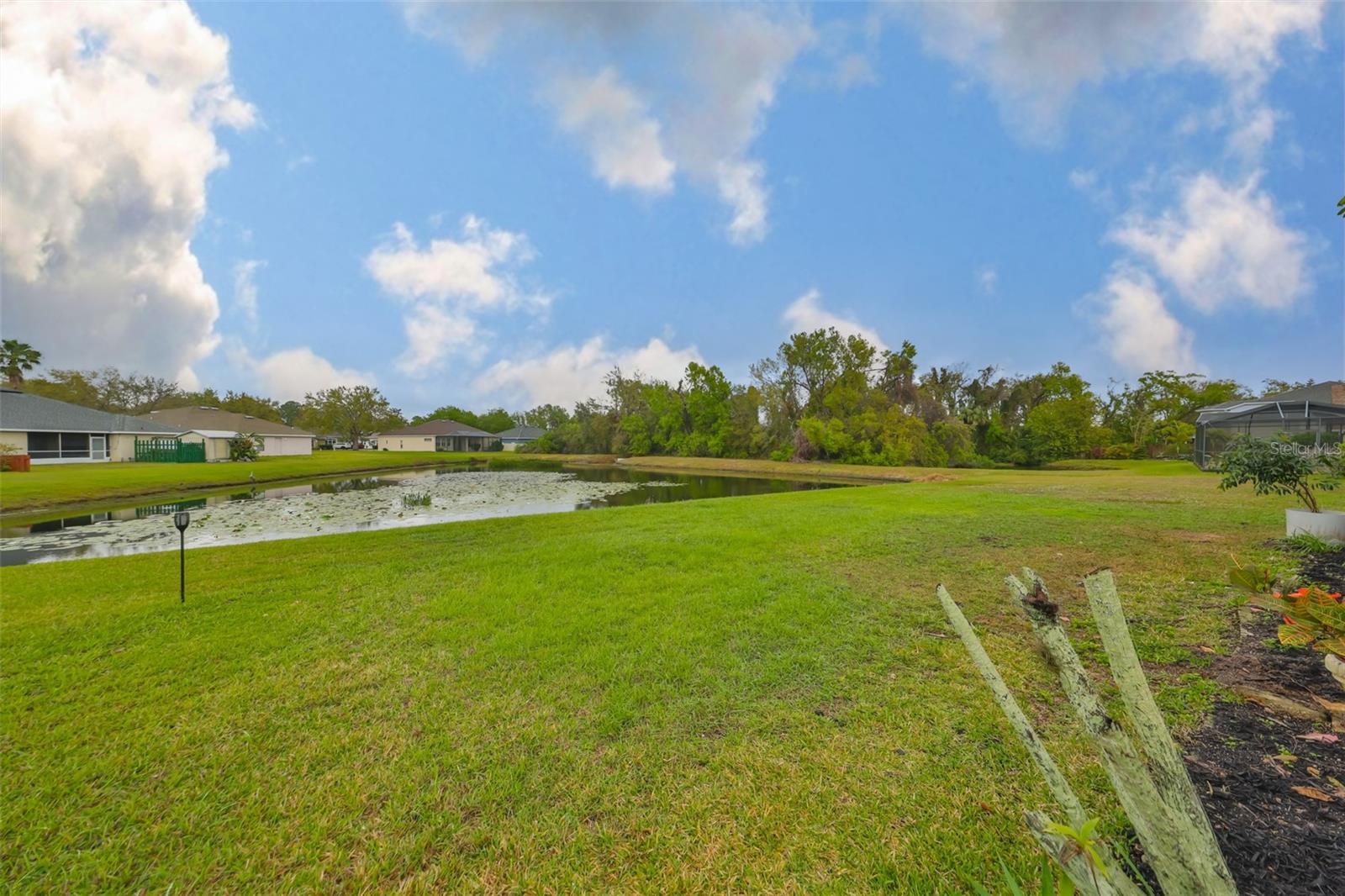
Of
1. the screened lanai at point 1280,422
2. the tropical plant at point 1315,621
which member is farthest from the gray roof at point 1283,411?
the tropical plant at point 1315,621

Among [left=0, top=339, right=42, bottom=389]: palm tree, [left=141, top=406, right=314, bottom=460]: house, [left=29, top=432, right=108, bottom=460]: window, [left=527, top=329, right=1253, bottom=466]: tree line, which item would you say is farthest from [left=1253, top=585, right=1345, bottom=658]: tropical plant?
[left=0, top=339, right=42, bottom=389]: palm tree

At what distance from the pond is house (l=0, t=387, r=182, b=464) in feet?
47.5

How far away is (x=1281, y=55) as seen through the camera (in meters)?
8.59

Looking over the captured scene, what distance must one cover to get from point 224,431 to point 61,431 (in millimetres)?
9622

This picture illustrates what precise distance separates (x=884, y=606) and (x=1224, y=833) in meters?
2.63

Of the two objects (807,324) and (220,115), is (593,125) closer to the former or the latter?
(220,115)

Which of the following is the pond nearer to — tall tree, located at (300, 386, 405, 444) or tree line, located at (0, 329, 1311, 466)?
tree line, located at (0, 329, 1311, 466)

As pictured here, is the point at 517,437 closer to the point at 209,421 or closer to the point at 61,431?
the point at 209,421

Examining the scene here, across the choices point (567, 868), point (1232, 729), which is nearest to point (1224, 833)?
point (1232, 729)

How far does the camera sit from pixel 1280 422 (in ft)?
55.8

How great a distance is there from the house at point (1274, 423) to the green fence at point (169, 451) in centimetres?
4517

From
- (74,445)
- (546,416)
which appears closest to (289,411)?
(546,416)

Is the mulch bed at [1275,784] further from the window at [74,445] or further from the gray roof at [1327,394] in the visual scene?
the window at [74,445]

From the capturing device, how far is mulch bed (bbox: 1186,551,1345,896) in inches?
58.9
